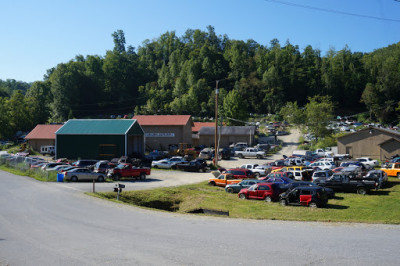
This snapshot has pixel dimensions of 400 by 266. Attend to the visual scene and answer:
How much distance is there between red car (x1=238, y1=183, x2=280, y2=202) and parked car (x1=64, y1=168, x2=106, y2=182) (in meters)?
14.2

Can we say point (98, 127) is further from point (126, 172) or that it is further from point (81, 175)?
point (81, 175)

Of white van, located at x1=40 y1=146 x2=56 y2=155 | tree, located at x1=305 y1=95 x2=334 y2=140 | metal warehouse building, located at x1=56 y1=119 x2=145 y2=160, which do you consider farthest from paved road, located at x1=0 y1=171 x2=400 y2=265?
tree, located at x1=305 y1=95 x2=334 y2=140

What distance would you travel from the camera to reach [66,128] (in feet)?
164

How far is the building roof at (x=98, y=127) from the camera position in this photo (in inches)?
1891

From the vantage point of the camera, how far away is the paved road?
10172 mm

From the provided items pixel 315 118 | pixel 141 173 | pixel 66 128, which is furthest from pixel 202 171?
pixel 315 118

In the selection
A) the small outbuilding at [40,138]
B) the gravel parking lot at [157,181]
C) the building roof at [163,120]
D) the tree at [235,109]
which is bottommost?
the gravel parking lot at [157,181]

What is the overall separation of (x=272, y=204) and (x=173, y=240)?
11309 mm

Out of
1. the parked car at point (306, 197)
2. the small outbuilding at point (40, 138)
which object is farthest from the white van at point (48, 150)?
the parked car at point (306, 197)

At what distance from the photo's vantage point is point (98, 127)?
4919cm

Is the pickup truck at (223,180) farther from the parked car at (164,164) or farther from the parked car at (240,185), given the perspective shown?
the parked car at (164,164)


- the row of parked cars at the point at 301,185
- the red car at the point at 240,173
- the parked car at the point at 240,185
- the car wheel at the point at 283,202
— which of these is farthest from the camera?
the red car at the point at 240,173

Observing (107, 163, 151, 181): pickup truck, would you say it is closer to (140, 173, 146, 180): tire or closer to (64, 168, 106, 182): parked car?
(140, 173, 146, 180): tire

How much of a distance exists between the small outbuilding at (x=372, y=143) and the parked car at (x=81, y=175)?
32421 mm
